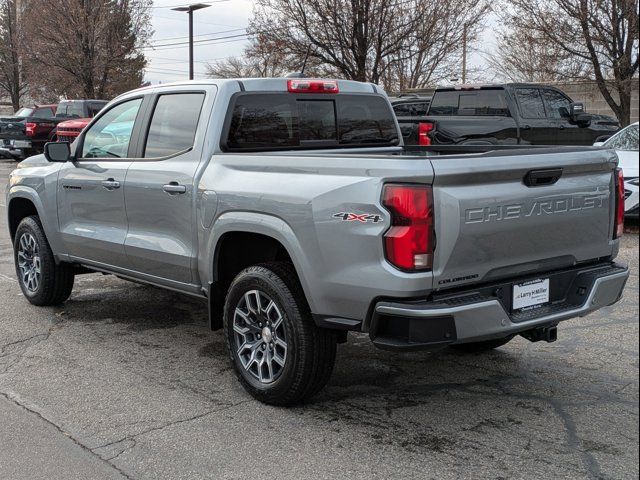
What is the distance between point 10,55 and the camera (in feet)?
146

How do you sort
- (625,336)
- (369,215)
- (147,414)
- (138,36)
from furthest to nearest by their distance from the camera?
1. (138,36)
2. (625,336)
3. (147,414)
4. (369,215)

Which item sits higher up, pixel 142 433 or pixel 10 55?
pixel 10 55

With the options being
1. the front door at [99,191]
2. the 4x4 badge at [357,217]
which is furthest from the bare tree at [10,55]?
the 4x4 badge at [357,217]

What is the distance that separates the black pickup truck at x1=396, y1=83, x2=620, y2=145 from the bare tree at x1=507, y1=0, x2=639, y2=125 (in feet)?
9.29

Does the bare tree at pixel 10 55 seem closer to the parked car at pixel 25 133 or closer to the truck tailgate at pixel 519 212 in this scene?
the parked car at pixel 25 133

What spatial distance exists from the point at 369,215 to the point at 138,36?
115 ft

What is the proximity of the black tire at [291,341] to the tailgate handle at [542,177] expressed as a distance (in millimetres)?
1357

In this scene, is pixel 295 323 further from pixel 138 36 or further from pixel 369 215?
pixel 138 36

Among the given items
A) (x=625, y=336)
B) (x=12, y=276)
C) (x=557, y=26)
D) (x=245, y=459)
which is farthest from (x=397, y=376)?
(x=557, y=26)

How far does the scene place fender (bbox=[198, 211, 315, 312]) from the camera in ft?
12.8

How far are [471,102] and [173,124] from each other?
8576 millimetres

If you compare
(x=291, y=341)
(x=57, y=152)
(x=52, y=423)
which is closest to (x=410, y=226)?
(x=291, y=341)

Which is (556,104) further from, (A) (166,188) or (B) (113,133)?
(A) (166,188)

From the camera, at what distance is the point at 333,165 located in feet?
12.5
